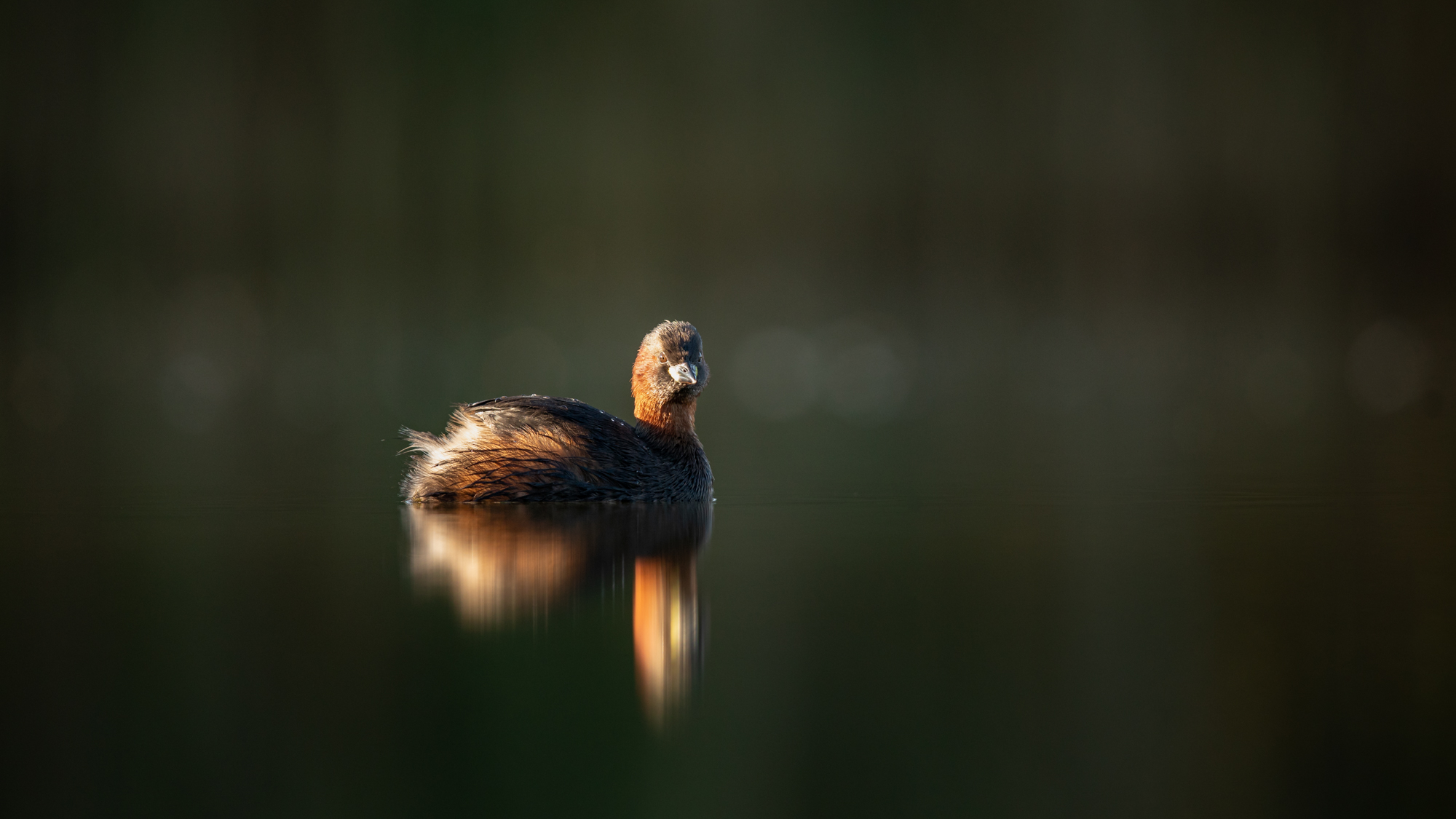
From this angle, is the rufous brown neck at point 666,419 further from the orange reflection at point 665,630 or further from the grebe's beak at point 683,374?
the orange reflection at point 665,630

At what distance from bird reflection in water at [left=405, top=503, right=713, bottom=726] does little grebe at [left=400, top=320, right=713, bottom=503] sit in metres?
0.12

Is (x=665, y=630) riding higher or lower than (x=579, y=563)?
lower

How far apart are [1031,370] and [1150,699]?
2914cm

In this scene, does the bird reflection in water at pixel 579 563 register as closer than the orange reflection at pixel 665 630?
No

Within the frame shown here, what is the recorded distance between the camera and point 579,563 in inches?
280

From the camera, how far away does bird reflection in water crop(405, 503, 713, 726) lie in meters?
5.43

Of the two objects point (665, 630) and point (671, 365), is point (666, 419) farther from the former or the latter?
point (665, 630)

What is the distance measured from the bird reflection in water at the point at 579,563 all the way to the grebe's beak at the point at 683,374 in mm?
948

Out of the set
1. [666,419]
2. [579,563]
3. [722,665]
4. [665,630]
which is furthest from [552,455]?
[722,665]

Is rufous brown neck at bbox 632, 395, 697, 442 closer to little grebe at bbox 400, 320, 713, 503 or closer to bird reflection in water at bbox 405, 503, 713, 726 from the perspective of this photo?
little grebe at bbox 400, 320, 713, 503

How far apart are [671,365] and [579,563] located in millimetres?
3083

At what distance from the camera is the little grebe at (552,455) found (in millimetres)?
9383

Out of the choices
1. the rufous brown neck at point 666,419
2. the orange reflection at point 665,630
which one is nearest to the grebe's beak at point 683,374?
the rufous brown neck at point 666,419

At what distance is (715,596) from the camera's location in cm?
639
